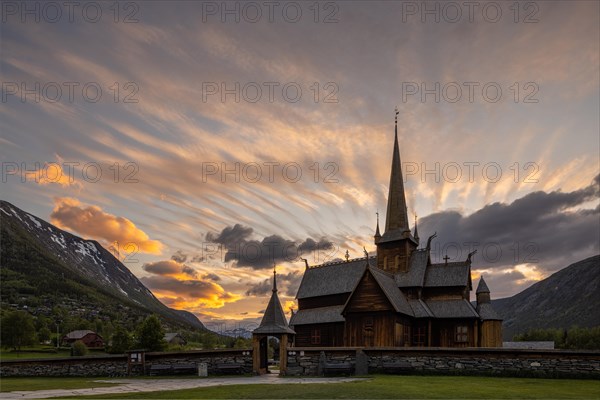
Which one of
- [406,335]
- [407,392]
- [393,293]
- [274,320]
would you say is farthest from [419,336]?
[407,392]

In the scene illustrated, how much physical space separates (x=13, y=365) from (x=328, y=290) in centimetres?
3482

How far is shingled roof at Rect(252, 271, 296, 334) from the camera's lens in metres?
34.9

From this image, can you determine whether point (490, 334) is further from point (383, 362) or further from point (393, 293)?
point (383, 362)

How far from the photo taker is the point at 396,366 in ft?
100

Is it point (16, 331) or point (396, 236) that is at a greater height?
point (396, 236)

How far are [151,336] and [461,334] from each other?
51.2 m

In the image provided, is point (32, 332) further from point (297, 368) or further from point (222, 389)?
point (222, 389)

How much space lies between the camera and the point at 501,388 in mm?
21828

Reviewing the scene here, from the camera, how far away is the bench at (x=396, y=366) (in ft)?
99.6

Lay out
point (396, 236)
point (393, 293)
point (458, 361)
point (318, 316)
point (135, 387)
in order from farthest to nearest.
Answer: point (396, 236)
point (318, 316)
point (393, 293)
point (458, 361)
point (135, 387)

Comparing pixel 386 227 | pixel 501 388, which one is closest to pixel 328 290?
pixel 386 227

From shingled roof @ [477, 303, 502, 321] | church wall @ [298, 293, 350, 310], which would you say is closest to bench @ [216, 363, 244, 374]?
church wall @ [298, 293, 350, 310]

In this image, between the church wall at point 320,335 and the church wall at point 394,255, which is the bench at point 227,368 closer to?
the church wall at point 320,335

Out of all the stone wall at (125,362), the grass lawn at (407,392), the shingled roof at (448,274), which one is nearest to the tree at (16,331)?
the stone wall at (125,362)
